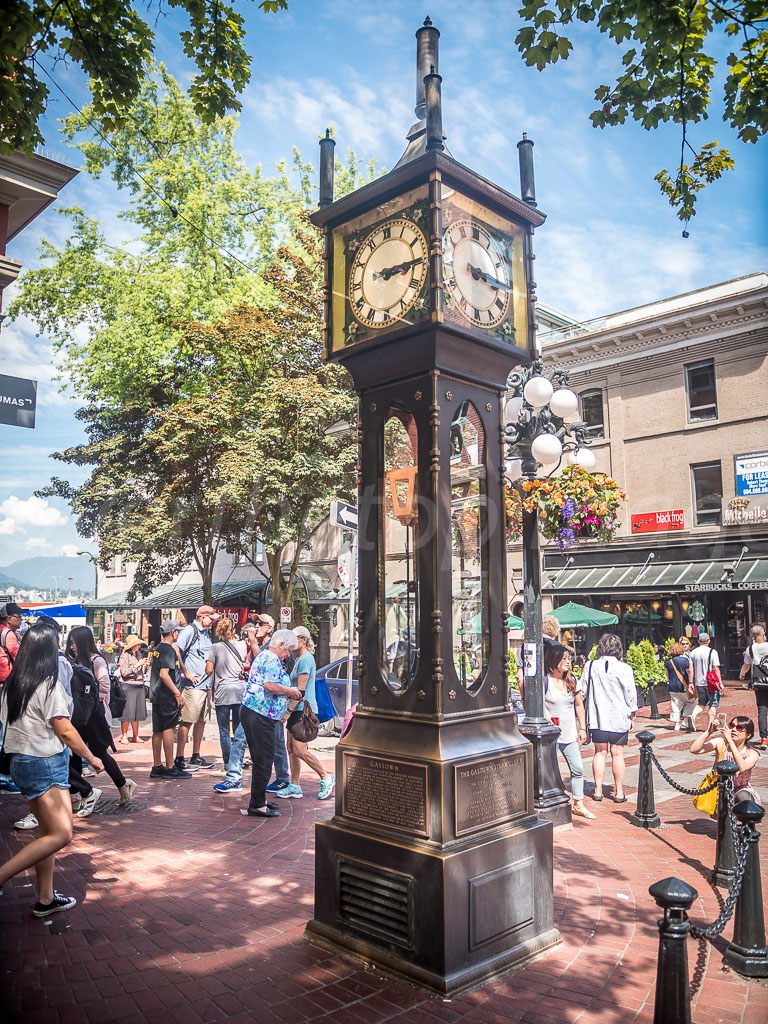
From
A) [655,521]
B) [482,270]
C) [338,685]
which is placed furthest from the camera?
[655,521]

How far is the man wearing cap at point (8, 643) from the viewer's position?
320 inches

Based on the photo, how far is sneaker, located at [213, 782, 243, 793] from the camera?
8.41m

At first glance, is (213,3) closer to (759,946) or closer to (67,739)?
(67,739)

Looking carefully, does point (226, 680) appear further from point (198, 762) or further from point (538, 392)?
point (538, 392)

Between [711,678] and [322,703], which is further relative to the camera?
[711,678]

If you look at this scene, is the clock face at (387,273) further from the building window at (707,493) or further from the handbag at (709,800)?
the building window at (707,493)

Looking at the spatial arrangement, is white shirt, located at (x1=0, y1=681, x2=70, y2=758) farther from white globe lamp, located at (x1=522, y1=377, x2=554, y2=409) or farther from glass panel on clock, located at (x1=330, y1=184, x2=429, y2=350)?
white globe lamp, located at (x1=522, y1=377, x2=554, y2=409)

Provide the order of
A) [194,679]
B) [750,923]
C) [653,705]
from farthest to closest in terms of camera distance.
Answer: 1. [653,705]
2. [194,679]
3. [750,923]

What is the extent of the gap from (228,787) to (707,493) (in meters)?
20.4

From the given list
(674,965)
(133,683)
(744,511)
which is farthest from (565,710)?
(744,511)

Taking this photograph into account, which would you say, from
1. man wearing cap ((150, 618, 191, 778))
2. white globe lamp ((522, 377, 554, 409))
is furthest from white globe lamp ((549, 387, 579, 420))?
man wearing cap ((150, 618, 191, 778))

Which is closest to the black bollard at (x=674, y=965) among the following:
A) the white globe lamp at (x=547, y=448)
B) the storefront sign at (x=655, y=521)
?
the white globe lamp at (x=547, y=448)

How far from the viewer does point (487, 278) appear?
15.6ft

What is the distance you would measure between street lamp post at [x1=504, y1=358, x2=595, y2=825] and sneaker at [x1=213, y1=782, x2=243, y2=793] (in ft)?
11.3
